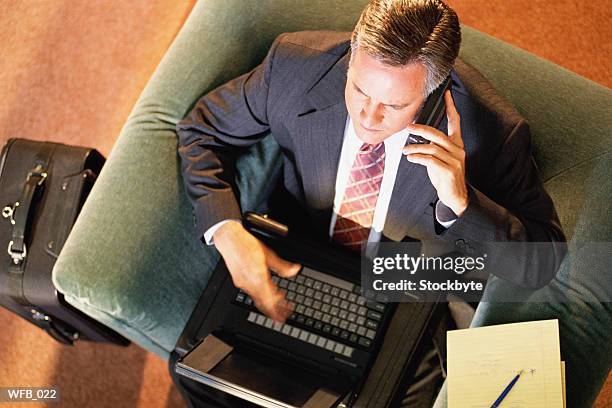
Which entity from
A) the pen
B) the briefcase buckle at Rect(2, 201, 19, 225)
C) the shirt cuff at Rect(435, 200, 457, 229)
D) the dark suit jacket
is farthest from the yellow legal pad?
the briefcase buckle at Rect(2, 201, 19, 225)

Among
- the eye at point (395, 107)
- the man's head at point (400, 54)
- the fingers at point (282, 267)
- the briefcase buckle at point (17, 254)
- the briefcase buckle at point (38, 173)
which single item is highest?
the man's head at point (400, 54)

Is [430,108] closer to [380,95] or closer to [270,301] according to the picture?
[380,95]

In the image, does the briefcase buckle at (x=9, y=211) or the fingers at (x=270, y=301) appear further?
the briefcase buckle at (x=9, y=211)

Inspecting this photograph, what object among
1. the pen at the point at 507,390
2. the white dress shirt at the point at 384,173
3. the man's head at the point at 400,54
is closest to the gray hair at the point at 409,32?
the man's head at the point at 400,54

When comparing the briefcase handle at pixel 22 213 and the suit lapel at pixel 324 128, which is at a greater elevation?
the suit lapel at pixel 324 128

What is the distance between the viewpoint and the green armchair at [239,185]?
4.75 ft

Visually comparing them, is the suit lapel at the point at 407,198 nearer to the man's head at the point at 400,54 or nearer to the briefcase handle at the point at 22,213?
the man's head at the point at 400,54

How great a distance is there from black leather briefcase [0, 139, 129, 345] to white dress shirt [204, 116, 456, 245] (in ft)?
1.30

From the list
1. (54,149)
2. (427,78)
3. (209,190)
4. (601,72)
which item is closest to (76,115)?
(54,149)

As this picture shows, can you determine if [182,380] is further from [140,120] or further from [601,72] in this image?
[601,72]

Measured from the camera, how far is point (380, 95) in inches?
50.0

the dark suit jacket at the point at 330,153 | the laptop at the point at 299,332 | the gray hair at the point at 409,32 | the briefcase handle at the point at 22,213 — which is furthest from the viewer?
the briefcase handle at the point at 22,213

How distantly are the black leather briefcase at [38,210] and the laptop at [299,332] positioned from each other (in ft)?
1.36

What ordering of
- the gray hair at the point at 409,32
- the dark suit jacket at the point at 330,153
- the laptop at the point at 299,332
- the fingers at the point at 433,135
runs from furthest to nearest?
the laptop at the point at 299,332 < the dark suit jacket at the point at 330,153 < the fingers at the point at 433,135 < the gray hair at the point at 409,32
